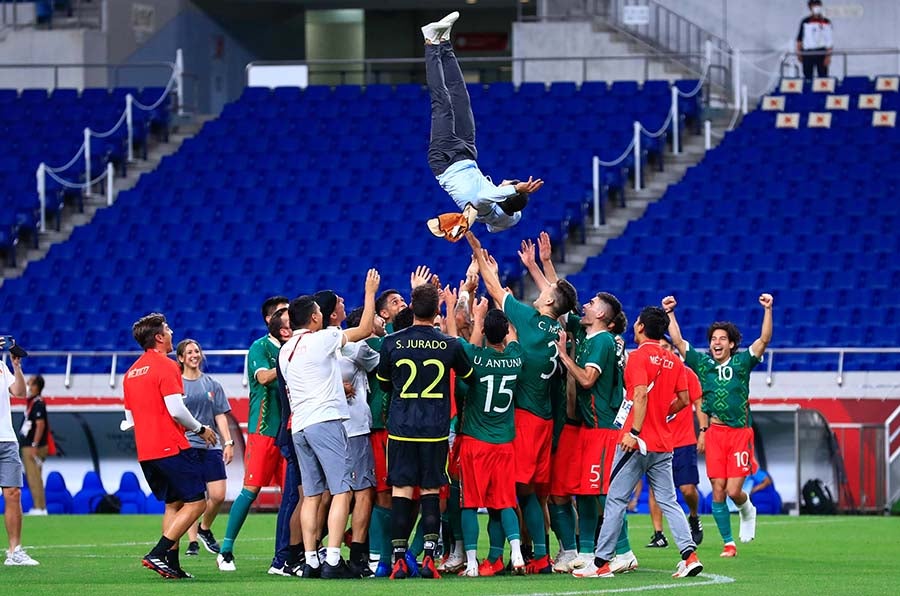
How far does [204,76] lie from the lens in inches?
1293

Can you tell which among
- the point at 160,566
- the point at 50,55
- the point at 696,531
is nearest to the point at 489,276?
the point at 160,566

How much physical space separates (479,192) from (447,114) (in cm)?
108

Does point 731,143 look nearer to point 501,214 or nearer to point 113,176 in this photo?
point 113,176

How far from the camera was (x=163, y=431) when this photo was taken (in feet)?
37.1

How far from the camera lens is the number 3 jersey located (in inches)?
439

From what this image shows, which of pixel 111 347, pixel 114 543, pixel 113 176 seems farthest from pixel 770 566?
pixel 113 176

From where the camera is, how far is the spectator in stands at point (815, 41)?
2773cm

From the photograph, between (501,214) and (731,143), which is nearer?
(501,214)

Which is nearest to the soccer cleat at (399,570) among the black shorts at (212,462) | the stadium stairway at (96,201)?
the black shorts at (212,462)

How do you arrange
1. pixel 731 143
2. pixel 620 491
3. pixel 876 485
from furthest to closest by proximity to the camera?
pixel 731 143 < pixel 876 485 < pixel 620 491

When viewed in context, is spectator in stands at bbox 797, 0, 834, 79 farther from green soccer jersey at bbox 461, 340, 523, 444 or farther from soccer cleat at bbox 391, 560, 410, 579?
soccer cleat at bbox 391, 560, 410, 579

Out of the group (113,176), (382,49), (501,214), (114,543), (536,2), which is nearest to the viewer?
(501,214)

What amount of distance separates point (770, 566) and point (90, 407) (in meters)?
10.7

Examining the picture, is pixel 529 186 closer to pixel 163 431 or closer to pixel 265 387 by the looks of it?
pixel 265 387
